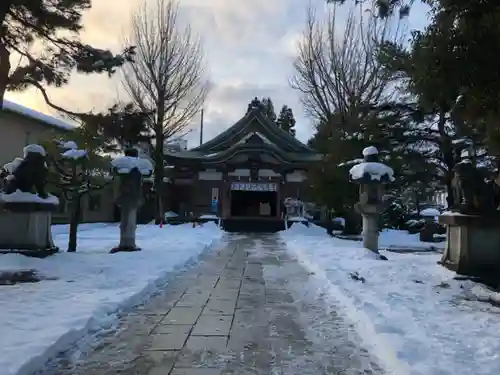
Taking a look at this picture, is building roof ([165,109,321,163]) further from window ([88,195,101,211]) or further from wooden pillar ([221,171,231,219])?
window ([88,195,101,211])

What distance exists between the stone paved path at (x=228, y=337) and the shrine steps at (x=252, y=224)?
60.5 ft

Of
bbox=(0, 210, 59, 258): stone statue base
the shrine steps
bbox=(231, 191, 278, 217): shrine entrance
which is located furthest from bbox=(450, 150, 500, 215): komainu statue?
bbox=(231, 191, 278, 217): shrine entrance

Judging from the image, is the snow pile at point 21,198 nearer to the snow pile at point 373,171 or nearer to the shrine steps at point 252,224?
the snow pile at point 373,171

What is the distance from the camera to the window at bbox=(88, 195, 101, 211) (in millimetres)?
32938

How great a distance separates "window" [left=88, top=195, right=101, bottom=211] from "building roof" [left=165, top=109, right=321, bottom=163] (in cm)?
602

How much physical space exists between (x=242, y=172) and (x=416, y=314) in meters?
24.4

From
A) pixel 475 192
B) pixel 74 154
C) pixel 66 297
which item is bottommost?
pixel 66 297

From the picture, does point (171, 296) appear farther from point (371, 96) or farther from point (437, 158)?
point (371, 96)

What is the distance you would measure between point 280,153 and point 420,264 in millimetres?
18772

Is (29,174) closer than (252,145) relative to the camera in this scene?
Yes

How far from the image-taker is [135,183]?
14.1m

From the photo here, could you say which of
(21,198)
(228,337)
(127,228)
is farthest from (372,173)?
(228,337)

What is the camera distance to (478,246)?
376 inches

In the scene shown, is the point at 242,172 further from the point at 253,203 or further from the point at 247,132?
the point at 253,203
